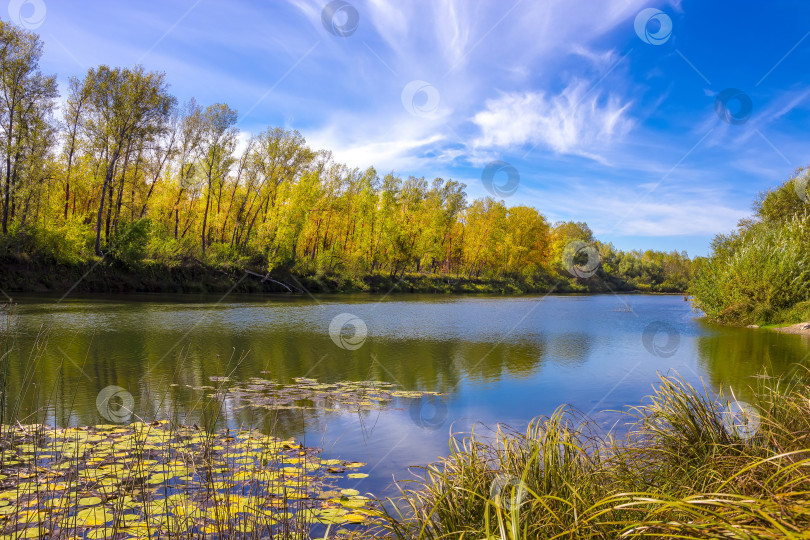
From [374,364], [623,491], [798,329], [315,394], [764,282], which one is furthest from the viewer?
[764,282]

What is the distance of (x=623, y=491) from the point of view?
12.0 ft

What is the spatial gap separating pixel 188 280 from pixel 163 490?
35.6 meters

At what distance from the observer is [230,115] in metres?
41.9

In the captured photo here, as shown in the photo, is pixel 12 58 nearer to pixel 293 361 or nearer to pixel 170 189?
pixel 170 189

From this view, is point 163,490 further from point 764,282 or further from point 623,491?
point 764,282

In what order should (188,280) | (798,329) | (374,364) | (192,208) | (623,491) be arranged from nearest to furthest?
(623,491) < (374,364) < (798,329) < (188,280) < (192,208)

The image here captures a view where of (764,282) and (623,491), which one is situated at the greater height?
(764,282)

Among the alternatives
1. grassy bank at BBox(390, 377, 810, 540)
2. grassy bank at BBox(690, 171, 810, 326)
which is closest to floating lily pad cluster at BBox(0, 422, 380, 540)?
grassy bank at BBox(390, 377, 810, 540)

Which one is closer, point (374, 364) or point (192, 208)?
point (374, 364)

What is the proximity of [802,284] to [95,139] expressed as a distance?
139 ft

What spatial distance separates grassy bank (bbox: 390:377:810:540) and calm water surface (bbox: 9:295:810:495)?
195cm

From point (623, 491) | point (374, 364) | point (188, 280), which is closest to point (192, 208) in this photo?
point (188, 280)

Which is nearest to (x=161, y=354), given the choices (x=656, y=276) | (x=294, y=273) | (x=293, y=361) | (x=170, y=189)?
(x=293, y=361)

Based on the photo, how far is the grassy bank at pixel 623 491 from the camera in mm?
2076
